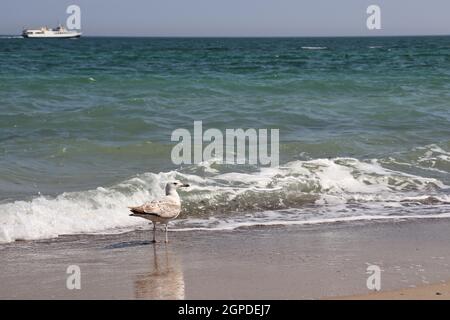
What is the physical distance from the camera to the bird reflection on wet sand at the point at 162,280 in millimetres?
5805

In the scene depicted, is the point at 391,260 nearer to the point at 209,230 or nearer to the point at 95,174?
the point at 209,230

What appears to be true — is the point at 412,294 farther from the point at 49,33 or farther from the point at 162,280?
the point at 49,33

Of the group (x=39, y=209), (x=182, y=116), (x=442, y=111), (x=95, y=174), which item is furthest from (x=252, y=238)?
(x=442, y=111)

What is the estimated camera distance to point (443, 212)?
924 centimetres

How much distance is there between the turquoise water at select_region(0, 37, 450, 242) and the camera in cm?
966

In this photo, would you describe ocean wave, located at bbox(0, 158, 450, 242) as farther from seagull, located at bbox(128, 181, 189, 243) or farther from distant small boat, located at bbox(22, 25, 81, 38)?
distant small boat, located at bbox(22, 25, 81, 38)

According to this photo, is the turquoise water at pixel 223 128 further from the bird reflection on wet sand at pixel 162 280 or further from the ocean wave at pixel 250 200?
the bird reflection on wet sand at pixel 162 280

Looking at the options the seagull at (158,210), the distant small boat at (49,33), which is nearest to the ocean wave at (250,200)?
the seagull at (158,210)

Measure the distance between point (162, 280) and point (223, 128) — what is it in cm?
891

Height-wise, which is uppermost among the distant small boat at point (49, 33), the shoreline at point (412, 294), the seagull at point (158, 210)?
the distant small boat at point (49, 33)

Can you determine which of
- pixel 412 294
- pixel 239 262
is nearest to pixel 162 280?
pixel 239 262

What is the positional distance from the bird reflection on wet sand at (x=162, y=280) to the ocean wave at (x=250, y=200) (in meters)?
1.44

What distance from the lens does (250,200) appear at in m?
9.70

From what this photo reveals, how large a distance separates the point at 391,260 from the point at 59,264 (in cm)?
281
